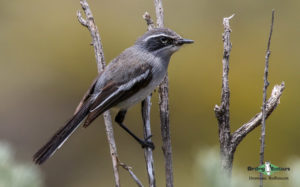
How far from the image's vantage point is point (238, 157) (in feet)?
16.6

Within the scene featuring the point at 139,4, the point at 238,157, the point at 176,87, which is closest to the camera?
the point at 238,157

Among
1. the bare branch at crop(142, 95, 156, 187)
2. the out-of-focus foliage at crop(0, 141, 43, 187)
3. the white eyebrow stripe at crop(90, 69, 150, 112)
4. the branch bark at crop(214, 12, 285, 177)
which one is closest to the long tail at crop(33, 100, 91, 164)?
the white eyebrow stripe at crop(90, 69, 150, 112)

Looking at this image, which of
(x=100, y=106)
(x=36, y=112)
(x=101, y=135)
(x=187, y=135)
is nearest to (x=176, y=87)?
(x=187, y=135)

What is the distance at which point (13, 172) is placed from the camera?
970 mm

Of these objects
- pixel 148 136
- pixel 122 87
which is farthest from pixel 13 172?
pixel 122 87

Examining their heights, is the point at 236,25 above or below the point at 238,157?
above

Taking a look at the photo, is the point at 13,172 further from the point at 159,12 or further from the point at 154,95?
the point at 154,95

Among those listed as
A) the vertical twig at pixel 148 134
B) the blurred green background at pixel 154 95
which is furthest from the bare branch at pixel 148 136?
the blurred green background at pixel 154 95

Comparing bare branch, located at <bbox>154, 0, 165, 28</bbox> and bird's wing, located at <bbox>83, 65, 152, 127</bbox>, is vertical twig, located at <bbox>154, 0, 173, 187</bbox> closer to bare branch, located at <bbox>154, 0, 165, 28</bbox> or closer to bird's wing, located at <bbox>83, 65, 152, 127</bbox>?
bare branch, located at <bbox>154, 0, 165, 28</bbox>

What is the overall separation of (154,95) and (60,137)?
2.63 metres

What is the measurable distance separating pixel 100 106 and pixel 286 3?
14.6 ft

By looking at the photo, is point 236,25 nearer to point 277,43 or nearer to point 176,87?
point 277,43

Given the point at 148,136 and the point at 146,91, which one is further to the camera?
the point at 146,91

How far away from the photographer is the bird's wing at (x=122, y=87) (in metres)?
3.66
